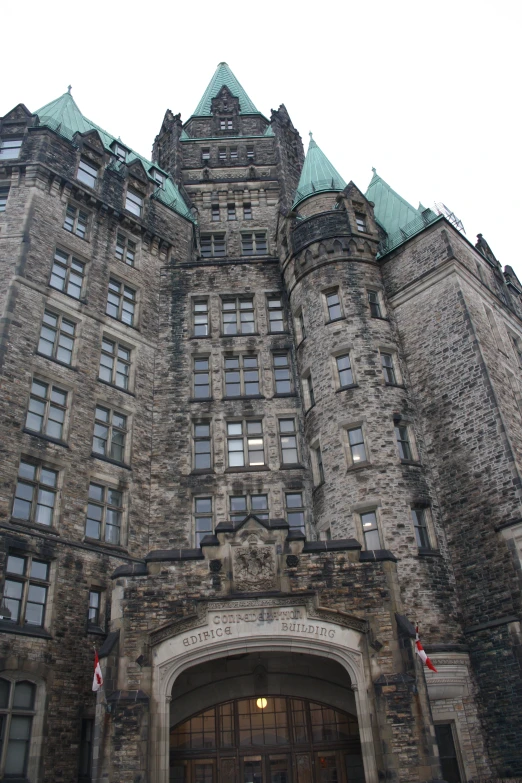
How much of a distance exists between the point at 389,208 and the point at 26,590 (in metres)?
24.4

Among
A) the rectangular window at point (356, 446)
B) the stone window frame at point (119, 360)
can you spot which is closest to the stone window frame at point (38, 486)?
the stone window frame at point (119, 360)

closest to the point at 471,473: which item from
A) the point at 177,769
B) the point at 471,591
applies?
the point at 471,591

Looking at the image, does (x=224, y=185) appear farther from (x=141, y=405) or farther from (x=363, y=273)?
(x=141, y=405)

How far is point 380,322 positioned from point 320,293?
2.92 meters

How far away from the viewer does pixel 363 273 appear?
95.1ft

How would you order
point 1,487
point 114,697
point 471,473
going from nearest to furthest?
point 114,697, point 1,487, point 471,473

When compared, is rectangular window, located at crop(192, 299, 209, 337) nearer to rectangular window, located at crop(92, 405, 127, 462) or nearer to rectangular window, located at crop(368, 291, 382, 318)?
rectangular window, located at crop(92, 405, 127, 462)

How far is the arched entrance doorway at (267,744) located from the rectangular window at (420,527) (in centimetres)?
612

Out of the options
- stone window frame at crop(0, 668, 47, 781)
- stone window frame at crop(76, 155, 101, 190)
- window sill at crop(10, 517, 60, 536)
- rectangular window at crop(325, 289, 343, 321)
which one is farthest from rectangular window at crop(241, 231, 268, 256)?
stone window frame at crop(0, 668, 47, 781)

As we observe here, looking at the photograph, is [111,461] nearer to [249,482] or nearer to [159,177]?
[249,482]

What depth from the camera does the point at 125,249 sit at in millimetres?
31375

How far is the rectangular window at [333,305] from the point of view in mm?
28141

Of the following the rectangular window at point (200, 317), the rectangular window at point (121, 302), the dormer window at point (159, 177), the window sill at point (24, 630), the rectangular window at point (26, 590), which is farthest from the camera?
the dormer window at point (159, 177)

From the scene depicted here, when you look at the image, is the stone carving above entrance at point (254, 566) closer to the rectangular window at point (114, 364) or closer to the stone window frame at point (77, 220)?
the rectangular window at point (114, 364)
